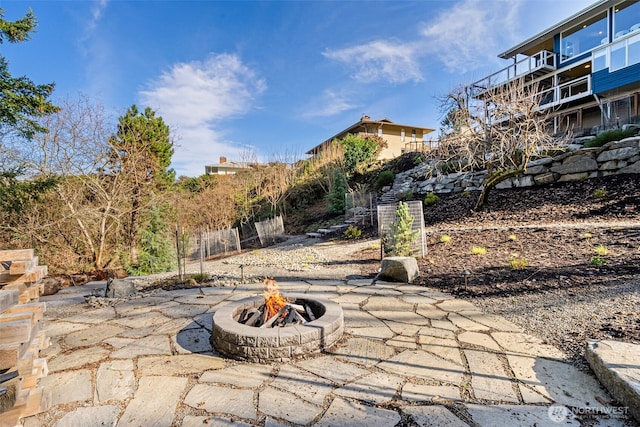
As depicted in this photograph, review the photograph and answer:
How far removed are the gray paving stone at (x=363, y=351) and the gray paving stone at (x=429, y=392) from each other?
38cm

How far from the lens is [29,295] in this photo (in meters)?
2.12

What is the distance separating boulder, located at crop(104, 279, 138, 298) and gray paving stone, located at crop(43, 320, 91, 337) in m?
0.81

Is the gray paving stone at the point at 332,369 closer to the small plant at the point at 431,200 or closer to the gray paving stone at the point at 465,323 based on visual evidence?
the gray paving stone at the point at 465,323

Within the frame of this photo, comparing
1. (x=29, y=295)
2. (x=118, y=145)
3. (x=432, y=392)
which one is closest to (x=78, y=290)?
(x=29, y=295)

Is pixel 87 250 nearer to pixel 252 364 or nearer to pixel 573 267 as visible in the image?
pixel 252 364

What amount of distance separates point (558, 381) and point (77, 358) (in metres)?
3.48

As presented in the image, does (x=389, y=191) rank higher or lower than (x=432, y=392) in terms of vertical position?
higher

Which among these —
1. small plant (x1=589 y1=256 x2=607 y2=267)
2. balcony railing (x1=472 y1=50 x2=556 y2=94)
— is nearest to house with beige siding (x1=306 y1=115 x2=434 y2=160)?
balcony railing (x1=472 y1=50 x2=556 y2=94)

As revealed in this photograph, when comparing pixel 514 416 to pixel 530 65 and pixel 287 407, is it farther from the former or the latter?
pixel 530 65

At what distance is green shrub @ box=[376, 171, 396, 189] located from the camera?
13.5m

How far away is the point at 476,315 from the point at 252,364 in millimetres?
2350

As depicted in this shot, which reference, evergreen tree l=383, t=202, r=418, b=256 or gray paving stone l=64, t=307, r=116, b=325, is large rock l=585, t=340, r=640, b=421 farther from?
gray paving stone l=64, t=307, r=116, b=325

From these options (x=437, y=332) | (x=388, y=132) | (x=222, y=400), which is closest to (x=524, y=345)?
(x=437, y=332)

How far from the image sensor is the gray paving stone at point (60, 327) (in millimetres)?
2867
